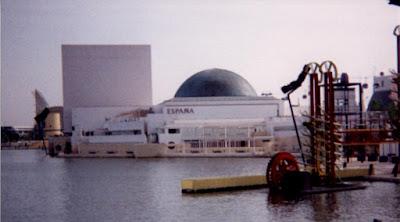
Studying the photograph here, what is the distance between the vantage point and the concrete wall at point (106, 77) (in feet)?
238

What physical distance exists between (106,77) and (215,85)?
14724mm

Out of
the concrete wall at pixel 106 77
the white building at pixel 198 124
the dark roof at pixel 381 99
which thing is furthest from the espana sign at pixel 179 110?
the dark roof at pixel 381 99

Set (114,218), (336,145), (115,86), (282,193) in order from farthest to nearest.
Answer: (115,86), (336,145), (282,193), (114,218)

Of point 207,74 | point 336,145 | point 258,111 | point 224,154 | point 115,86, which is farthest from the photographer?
point 115,86

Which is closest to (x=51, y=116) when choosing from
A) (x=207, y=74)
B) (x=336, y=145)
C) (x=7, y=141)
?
(x=7, y=141)

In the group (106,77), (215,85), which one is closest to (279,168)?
(215,85)

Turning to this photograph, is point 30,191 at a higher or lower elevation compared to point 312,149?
lower

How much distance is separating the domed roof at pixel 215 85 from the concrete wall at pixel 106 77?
6047mm

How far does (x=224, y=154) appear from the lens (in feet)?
178

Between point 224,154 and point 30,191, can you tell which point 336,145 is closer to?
point 30,191

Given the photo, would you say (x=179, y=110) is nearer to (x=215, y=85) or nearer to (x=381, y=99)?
(x=215, y=85)

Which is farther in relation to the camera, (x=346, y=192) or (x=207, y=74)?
(x=207, y=74)

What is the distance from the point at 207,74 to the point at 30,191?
143 ft

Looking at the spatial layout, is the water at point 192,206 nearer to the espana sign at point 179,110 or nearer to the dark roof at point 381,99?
the dark roof at point 381,99
